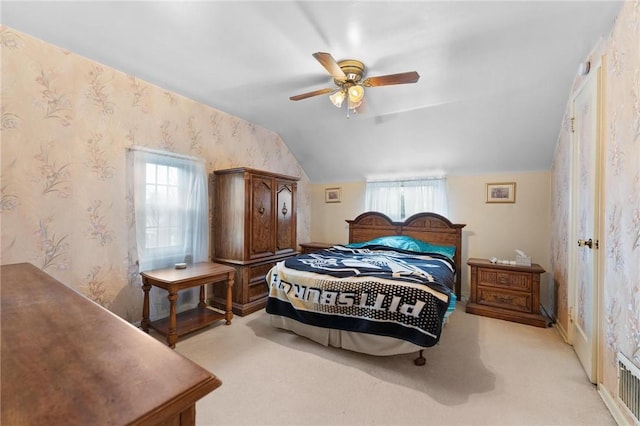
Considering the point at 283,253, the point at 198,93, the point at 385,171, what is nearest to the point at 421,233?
the point at 385,171

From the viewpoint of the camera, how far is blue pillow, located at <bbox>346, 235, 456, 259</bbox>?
3793mm

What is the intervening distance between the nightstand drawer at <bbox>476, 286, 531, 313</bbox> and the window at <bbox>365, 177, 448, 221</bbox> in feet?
4.01

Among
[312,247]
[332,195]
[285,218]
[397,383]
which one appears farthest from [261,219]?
[397,383]

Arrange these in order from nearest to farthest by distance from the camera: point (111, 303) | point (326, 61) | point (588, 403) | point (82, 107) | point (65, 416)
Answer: point (65, 416), point (588, 403), point (326, 61), point (82, 107), point (111, 303)

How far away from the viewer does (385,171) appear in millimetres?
4605

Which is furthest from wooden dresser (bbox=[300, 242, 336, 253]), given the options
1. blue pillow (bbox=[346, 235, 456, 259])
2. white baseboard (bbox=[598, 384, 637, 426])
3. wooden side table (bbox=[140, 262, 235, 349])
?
white baseboard (bbox=[598, 384, 637, 426])

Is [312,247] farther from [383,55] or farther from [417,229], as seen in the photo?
[383,55]

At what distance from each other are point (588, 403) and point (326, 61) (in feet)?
9.42

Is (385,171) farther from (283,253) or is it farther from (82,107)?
(82,107)

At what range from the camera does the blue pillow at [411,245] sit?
3.79m

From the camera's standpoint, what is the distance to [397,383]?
204 centimetres

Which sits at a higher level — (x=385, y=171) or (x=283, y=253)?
(x=385, y=171)

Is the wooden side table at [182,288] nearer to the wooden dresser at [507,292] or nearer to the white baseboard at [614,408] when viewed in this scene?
the wooden dresser at [507,292]

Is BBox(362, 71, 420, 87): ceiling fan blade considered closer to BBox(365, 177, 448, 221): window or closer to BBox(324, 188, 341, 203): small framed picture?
BBox(365, 177, 448, 221): window
